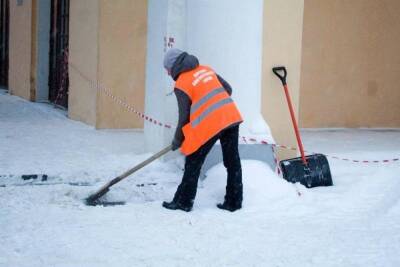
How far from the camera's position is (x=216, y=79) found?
516 centimetres

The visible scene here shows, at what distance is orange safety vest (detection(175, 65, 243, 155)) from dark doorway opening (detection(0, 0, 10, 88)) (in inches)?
550

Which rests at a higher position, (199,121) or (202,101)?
(202,101)

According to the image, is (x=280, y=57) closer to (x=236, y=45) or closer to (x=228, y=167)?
(x=236, y=45)

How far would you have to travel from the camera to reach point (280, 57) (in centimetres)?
695

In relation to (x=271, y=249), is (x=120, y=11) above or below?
above

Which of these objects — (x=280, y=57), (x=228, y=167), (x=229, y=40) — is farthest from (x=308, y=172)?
(x=229, y=40)

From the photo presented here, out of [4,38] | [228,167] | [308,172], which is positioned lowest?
[308,172]

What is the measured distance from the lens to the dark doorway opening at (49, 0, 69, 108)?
12.3 meters

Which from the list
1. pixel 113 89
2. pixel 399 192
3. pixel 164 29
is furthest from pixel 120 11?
pixel 399 192

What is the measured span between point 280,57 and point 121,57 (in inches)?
136

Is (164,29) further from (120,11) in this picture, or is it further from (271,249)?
(271,249)

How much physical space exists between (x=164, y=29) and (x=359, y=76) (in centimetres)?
556

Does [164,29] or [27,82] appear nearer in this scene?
[164,29]

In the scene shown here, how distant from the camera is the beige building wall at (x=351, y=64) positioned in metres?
11.0
